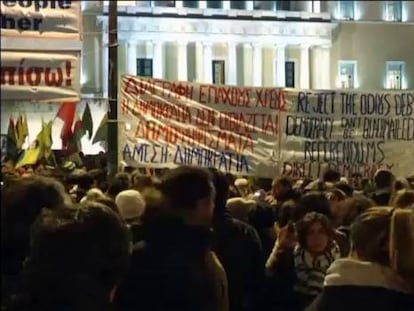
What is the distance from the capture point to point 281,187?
22.7 feet

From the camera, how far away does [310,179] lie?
7.95m

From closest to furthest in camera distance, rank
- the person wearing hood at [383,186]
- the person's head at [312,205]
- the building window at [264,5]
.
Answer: the person's head at [312,205] < the person wearing hood at [383,186] < the building window at [264,5]

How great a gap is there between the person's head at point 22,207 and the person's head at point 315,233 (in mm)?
1405

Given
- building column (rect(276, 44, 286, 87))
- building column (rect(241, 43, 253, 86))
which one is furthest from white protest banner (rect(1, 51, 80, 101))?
building column (rect(276, 44, 286, 87))

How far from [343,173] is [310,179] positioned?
0.41m

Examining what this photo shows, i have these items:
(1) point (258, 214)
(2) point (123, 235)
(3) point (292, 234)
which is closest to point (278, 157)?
(1) point (258, 214)

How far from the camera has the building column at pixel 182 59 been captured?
49.8m

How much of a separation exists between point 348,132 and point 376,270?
476 cm

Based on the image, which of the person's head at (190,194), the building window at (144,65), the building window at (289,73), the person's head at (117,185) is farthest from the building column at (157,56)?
the person's head at (190,194)

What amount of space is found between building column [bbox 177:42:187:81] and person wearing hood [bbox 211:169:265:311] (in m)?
44.9

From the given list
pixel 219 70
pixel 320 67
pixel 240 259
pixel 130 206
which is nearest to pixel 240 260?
pixel 240 259

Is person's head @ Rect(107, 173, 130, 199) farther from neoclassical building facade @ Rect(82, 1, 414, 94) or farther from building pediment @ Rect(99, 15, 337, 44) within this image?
building pediment @ Rect(99, 15, 337, 44)

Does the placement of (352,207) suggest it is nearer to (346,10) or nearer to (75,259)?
(75,259)

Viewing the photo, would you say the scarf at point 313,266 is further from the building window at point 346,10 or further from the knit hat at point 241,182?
the building window at point 346,10
